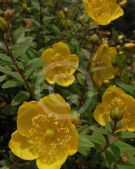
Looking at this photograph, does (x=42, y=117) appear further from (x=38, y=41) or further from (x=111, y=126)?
(x=38, y=41)

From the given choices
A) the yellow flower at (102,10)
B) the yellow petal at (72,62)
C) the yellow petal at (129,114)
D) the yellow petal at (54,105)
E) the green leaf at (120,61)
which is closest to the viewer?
the yellow petal at (54,105)

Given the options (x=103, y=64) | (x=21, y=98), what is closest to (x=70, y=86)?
(x=103, y=64)

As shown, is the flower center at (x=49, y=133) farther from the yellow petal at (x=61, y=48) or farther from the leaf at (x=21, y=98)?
the yellow petal at (x=61, y=48)

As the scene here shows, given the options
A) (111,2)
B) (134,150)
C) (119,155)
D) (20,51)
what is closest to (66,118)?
(119,155)

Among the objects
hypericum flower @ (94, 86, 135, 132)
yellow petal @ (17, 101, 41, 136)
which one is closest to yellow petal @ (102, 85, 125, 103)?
hypericum flower @ (94, 86, 135, 132)

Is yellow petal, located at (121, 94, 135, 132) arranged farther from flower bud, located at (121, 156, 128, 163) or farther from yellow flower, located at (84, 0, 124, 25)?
yellow flower, located at (84, 0, 124, 25)

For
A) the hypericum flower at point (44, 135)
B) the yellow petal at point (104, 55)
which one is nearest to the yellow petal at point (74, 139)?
the hypericum flower at point (44, 135)
